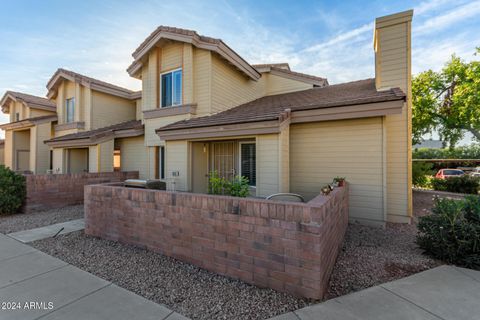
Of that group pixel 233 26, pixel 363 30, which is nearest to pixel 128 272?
pixel 233 26

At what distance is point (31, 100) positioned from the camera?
51.6 ft

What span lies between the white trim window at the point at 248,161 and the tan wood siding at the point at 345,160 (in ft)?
4.48

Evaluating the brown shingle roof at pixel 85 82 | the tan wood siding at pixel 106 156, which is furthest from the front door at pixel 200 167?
the brown shingle roof at pixel 85 82

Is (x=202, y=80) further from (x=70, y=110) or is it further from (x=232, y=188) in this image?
(x=70, y=110)

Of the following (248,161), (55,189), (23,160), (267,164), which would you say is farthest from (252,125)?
(23,160)

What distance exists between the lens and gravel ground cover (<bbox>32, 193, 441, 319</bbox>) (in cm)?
289

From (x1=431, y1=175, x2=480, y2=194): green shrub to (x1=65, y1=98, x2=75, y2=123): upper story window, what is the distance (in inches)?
958

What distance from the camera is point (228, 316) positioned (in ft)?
8.80

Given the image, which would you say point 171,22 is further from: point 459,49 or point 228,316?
point 459,49

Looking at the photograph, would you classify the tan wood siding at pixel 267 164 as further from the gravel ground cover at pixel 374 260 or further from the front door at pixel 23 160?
the front door at pixel 23 160

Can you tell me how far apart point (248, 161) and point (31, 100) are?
17.5 metres

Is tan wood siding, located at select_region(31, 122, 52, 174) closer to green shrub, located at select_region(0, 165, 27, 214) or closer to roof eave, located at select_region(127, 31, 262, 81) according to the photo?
green shrub, located at select_region(0, 165, 27, 214)

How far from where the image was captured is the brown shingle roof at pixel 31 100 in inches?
608

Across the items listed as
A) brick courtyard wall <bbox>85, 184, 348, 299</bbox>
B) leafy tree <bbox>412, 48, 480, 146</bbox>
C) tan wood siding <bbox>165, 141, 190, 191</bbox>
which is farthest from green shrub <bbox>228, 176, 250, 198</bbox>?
leafy tree <bbox>412, 48, 480, 146</bbox>
